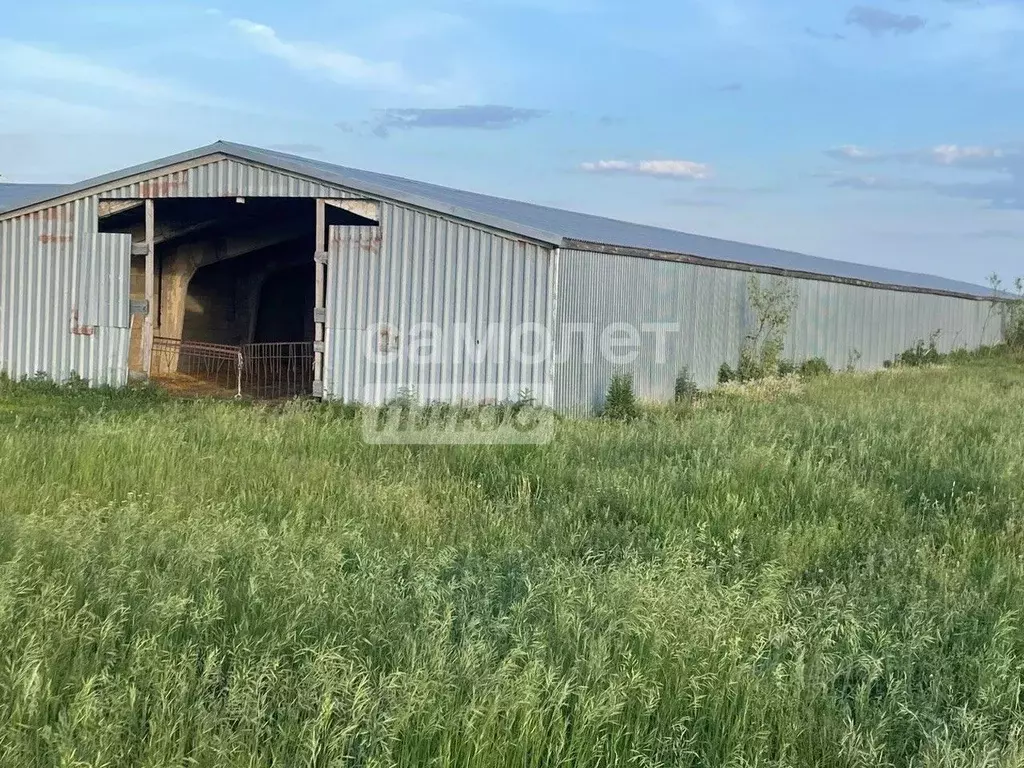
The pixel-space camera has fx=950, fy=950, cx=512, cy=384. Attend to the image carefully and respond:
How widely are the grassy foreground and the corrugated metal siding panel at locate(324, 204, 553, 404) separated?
495 cm

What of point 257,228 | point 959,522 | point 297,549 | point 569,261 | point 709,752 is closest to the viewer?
point 709,752

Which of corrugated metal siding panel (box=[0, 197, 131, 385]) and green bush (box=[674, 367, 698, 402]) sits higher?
corrugated metal siding panel (box=[0, 197, 131, 385])

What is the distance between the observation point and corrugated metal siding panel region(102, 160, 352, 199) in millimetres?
14695

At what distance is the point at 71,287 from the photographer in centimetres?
1577

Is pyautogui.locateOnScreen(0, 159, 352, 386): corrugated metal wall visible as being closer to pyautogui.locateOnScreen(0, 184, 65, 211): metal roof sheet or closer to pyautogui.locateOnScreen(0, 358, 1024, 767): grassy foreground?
pyautogui.locateOnScreen(0, 184, 65, 211): metal roof sheet

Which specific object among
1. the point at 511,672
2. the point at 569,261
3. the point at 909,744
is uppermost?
the point at 569,261

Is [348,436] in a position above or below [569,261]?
below

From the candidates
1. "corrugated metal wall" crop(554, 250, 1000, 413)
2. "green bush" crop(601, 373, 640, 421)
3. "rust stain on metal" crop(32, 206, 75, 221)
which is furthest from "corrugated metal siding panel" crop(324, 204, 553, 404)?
"rust stain on metal" crop(32, 206, 75, 221)

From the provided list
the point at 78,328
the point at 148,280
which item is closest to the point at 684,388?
the point at 148,280

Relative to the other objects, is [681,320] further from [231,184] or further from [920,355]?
[920,355]

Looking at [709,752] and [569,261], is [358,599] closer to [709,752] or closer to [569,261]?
[709,752]

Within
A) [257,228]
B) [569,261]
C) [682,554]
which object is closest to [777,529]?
[682,554]

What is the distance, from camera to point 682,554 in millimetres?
5719

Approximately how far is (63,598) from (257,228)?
1649 cm
